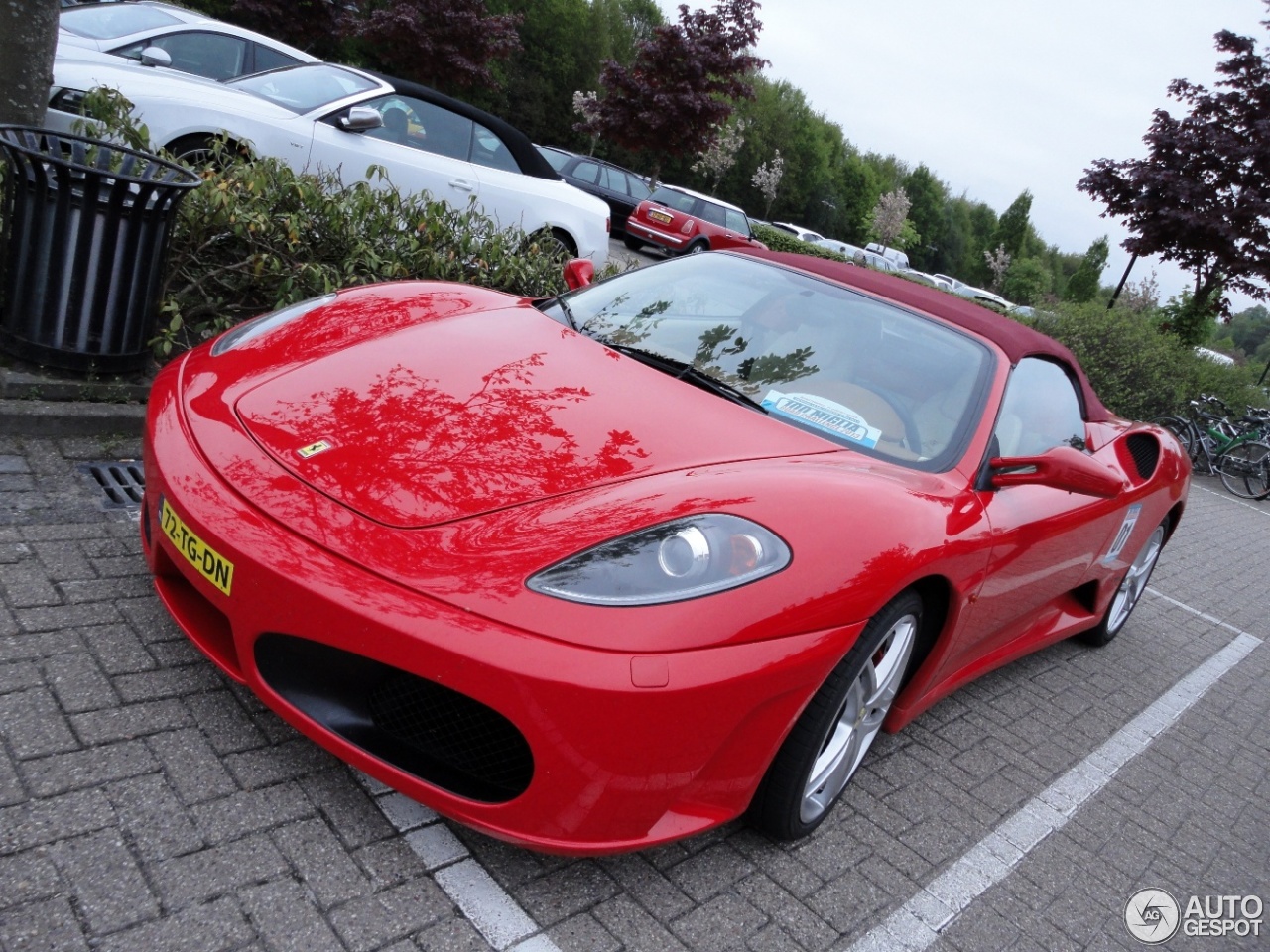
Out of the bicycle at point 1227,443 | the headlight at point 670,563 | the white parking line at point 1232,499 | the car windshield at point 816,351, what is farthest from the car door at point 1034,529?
the bicycle at point 1227,443

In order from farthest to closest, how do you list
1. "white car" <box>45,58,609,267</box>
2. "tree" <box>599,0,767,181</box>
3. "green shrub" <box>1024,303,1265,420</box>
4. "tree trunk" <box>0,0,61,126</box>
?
"tree" <box>599,0,767,181</box> < "green shrub" <box>1024,303,1265,420</box> < "white car" <box>45,58,609,267</box> < "tree trunk" <box>0,0,61,126</box>

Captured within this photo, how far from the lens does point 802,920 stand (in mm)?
2221

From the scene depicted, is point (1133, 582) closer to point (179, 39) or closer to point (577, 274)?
point (577, 274)

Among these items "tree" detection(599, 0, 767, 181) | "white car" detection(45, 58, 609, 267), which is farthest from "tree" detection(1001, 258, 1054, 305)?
"white car" detection(45, 58, 609, 267)

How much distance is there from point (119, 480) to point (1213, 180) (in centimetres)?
1707

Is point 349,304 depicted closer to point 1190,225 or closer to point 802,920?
point 802,920

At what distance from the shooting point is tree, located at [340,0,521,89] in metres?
17.4

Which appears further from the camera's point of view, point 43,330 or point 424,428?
point 43,330

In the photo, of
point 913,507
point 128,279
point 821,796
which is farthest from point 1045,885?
point 128,279

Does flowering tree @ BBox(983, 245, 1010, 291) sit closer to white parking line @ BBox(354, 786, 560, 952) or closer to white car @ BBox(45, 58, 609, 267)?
white car @ BBox(45, 58, 609, 267)

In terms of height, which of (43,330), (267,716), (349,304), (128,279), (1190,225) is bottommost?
(267,716)

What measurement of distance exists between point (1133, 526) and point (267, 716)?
3.42m

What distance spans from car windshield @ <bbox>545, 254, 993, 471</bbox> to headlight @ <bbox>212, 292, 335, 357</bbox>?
0.76 metres

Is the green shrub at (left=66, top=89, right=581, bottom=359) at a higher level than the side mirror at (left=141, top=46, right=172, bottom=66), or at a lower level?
lower
